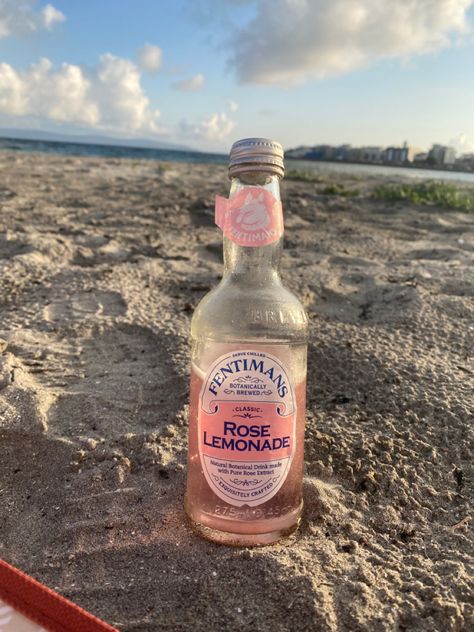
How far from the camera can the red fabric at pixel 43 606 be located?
1.05m

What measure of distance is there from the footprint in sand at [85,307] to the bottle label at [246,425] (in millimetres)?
1439

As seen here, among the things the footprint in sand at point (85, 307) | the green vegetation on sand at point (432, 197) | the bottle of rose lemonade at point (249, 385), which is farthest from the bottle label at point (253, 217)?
the green vegetation on sand at point (432, 197)

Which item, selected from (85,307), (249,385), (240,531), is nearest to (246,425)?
(249,385)

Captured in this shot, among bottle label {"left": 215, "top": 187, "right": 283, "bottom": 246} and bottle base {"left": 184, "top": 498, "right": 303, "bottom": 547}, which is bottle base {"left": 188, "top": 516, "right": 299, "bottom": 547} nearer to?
bottle base {"left": 184, "top": 498, "right": 303, "bottom": 547}

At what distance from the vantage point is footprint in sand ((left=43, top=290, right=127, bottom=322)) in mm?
2697

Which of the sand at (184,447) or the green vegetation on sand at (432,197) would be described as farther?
the green vegetation on sand at (432,197)

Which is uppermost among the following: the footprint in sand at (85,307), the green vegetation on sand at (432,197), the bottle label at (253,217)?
the bottle label at (253,217)

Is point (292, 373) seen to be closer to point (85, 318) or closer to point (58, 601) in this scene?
point (58, 601)

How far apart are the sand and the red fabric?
0.50 feet

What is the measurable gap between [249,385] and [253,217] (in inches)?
17.0

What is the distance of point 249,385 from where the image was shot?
1367mm

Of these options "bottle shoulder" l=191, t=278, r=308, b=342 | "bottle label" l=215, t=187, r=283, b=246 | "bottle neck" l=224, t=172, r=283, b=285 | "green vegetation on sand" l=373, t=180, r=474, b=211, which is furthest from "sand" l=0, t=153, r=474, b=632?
"green vegetation on sand" l=373, t=180, r=474, b=211

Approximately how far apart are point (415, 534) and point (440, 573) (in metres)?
0.15

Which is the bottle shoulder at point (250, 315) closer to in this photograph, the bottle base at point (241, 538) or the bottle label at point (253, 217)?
the bottle label at point (253, 217)
